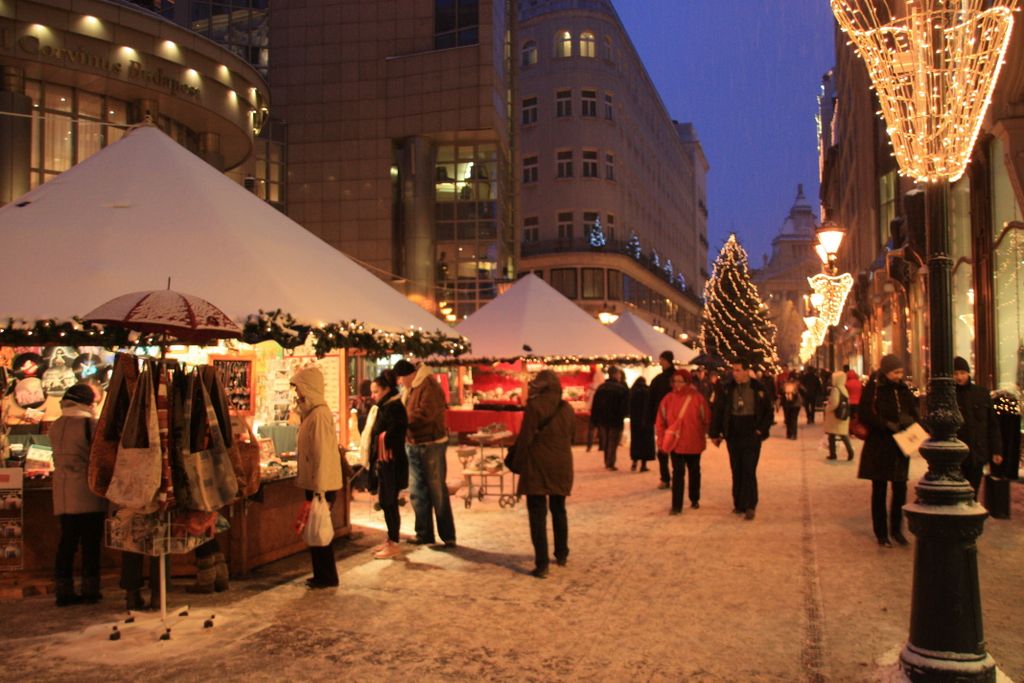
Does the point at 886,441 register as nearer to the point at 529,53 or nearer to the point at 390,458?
the point at 390,458

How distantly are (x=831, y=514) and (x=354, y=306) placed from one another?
20.9 ft

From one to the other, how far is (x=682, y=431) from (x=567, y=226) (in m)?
47.8

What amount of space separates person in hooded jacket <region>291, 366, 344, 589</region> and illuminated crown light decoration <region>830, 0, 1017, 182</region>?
5.00m

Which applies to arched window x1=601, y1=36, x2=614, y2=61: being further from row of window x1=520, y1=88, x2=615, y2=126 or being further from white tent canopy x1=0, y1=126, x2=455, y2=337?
white tent canopy x1=0, y1=126, x2=455, y2=337

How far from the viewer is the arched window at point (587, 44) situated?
195ft

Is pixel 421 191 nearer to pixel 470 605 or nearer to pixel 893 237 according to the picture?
pixel 893 237

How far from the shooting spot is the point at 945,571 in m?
5.16

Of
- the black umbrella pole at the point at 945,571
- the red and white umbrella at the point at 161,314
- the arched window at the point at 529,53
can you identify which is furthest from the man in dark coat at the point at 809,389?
the arched window at the point at 529,53

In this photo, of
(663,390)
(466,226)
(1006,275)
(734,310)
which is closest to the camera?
(1006,275)

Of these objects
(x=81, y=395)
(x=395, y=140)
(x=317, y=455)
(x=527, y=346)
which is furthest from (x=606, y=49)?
(x=81, y=395)

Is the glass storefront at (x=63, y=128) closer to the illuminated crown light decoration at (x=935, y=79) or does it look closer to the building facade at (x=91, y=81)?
the building facade at (x=91, y=81)

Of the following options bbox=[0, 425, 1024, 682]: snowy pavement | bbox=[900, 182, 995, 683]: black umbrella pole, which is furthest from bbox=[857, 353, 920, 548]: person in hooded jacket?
bbox=[900, 182, 995, 683]: black umbrella pole

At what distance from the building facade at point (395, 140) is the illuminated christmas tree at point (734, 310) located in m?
15.5

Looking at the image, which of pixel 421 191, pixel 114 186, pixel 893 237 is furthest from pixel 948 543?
pixel 421 191
